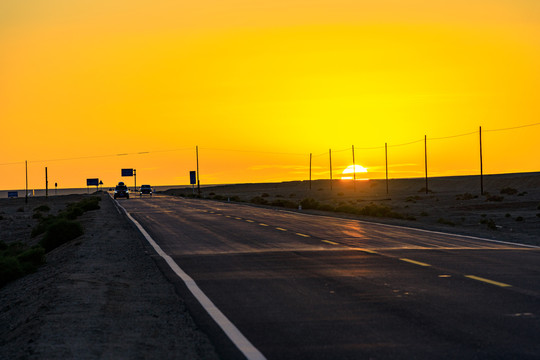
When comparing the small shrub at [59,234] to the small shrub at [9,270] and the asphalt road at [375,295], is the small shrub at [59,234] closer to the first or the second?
the asphalt road at [375,295]

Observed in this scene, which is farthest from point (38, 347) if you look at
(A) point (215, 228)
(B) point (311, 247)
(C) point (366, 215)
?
(C) point (366, 215)

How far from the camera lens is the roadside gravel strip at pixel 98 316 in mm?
7102

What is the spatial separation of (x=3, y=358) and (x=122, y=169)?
186 meters

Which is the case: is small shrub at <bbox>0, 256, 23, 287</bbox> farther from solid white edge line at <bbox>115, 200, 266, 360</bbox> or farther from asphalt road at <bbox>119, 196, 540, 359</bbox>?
solid white edge line at <bbox>115, 200, 266, 360</bbox>

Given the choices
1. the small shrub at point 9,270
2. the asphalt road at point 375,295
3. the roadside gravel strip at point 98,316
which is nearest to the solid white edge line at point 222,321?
the asphalt road at point 375,295

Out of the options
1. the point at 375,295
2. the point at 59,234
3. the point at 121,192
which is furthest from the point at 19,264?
the point at 121,192

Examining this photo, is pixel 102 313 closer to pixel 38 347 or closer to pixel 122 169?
pixel 38 347

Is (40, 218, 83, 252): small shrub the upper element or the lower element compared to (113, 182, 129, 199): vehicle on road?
lower

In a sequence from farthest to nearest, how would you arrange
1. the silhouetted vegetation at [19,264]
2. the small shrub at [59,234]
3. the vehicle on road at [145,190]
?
the vehicle on road at [145,190], the small shrub at [59,234], the silhouetted vegetation at [19,264]

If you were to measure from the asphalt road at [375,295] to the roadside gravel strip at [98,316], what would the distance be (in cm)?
72

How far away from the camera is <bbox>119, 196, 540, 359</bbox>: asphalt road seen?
23.7 ft

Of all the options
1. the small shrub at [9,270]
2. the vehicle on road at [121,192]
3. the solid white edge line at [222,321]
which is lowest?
the small shrub at [9,270]

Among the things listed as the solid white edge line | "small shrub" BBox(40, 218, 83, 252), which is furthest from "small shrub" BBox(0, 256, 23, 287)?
"small shrub" BBox(40, 218, 83, 252)

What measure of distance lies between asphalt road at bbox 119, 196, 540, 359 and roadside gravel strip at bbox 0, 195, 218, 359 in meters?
0.72
